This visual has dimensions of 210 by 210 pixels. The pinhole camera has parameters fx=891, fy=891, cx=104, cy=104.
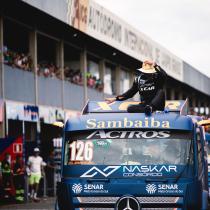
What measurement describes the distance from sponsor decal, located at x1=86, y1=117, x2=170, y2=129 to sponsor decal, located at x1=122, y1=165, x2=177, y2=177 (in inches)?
28.7

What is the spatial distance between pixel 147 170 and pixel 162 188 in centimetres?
40

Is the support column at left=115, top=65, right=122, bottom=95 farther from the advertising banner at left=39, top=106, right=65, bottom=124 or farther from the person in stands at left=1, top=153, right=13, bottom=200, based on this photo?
the person in stands at left=1, top=153, right=13, bottom=200

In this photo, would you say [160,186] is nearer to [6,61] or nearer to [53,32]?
[6,61]

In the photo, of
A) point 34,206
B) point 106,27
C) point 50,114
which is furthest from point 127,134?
point 106,27

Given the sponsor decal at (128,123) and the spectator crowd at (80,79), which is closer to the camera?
the sponsor decal at (128,123)

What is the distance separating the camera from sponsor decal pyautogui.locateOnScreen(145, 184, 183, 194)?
14.3 m

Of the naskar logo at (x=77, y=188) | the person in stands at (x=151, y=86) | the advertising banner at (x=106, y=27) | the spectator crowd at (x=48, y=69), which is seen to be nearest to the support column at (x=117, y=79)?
the advertising banner at (x=106, y=27)

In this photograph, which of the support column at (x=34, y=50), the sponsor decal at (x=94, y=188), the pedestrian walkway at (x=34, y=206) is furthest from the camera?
the support column at (x=34, y=50)

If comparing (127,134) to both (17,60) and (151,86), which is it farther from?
(17,60)

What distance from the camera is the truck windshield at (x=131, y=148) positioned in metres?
14.6

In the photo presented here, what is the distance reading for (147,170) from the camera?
14461mm

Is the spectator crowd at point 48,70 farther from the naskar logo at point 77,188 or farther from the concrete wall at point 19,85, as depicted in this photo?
the naskar logo at point 77,188

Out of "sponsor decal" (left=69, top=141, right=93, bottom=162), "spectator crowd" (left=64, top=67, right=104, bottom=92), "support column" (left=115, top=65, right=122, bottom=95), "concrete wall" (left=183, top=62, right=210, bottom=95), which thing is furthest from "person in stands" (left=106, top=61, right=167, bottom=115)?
"concrete wall" (left=183, top=62, right=210, bottom=95)

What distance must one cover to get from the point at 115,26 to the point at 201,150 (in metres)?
28.1
